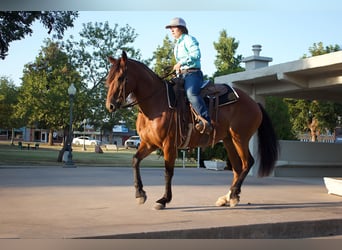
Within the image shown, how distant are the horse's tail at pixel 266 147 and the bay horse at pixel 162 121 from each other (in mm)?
165

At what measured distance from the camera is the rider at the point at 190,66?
6922 millimetres

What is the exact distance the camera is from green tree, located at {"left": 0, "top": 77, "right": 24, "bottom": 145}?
42.9 metres

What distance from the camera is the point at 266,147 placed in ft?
27.5

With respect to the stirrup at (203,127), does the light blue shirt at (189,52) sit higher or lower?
higher

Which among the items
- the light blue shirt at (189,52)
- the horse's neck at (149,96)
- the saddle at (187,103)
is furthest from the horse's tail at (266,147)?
the horse's neck at (149,96)

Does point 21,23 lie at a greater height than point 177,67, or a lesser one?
greater

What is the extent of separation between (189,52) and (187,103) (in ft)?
2.66

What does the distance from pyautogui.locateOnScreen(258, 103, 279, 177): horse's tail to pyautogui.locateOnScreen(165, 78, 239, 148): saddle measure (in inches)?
51.8

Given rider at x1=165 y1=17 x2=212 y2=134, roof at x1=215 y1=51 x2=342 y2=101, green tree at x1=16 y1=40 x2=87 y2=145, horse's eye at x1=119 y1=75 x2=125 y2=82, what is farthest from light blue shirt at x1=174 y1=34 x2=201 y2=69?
green tree at x1=16 y1=40 x2=87 y2=145

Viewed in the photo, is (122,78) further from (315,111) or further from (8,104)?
(8,104)

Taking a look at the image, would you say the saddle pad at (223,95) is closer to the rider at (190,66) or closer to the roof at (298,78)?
the rider at (190,66)

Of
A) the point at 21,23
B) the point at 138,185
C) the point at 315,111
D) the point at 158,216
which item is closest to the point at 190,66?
the point at 138,185

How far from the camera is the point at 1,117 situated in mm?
42875

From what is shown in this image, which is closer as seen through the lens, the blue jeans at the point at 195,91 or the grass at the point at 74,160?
the blue jeans at the point at 195,91
